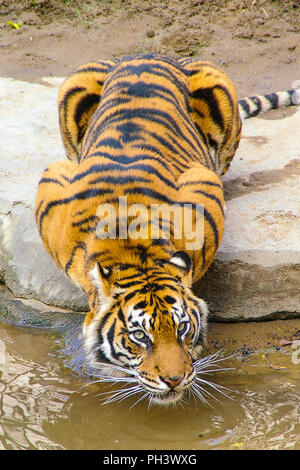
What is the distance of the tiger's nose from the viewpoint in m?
3.21

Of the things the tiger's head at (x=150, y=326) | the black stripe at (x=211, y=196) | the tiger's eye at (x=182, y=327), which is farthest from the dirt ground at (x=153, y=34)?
the tiger's eye at (x=182, y=327)

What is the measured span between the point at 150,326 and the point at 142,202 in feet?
2.60

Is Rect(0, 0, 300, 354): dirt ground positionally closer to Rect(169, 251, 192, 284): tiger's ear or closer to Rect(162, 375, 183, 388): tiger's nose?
Rect(169, 251, 192, 284): tiger's ear

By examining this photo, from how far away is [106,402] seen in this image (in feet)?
12.5

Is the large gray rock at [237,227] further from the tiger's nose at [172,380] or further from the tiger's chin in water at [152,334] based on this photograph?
the tiger's nose at [172,380]

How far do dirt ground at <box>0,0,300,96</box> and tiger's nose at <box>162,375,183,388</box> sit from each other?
15.6 feet

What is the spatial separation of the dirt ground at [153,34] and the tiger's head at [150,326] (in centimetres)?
429

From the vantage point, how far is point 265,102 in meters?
6.31

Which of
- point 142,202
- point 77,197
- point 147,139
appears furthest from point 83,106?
point 142,202

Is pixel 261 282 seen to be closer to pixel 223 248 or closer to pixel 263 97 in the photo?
pixel 223 248

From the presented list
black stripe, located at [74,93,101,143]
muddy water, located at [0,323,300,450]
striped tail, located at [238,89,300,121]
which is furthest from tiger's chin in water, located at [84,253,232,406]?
striped tail, located at [238,89,300,121]

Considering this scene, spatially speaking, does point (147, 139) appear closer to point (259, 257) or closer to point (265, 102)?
point (259, 257)

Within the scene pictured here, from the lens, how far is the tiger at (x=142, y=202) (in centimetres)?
337

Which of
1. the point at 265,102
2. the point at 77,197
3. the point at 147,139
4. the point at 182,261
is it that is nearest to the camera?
the point at 182,261
